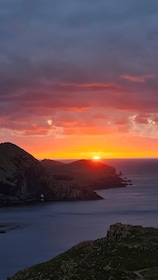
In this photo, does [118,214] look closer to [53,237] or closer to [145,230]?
[53,237]

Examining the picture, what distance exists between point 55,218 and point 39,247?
6415cm

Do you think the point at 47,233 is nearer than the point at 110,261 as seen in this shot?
No

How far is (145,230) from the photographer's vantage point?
203 feet

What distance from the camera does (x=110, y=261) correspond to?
5028cm

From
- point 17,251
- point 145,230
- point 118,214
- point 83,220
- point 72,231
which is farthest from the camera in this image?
point 118,214

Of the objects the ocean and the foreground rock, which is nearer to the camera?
the foreground rock

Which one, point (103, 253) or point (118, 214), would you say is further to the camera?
point (118, 214)

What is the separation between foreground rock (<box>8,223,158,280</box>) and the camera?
46938 mm

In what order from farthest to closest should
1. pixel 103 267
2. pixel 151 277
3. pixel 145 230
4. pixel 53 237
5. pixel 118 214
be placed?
Answer: pixel 118 214
pixel 53 237
pixel 145 230
pixel 103 267
pixel 151 277

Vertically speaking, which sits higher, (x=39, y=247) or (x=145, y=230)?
(x=145, y=230)

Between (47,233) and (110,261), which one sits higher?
(110,261)

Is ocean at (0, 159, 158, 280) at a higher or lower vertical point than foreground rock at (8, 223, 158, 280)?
lower

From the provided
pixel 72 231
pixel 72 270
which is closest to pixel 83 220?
pixel 72 231

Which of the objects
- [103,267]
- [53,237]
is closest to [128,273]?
[103,267]
